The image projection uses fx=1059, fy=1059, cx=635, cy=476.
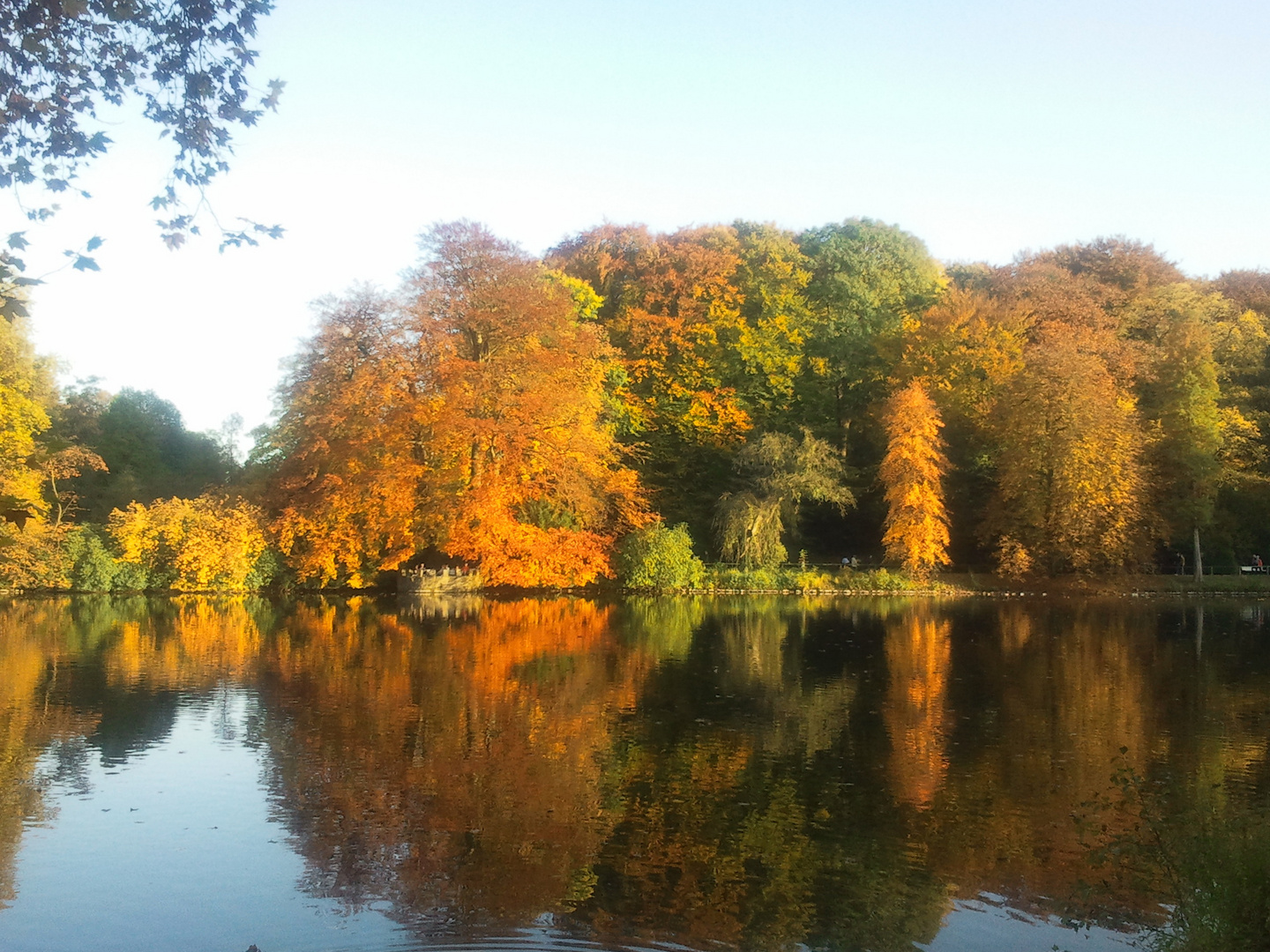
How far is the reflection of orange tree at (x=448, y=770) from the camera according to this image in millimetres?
7137

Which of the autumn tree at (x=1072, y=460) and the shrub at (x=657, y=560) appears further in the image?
the autumn tree at (x=1072, y=460)

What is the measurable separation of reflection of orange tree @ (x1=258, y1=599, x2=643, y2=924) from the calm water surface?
0.14ft

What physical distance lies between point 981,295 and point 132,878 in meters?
40.9

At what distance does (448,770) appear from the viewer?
10.1 meters

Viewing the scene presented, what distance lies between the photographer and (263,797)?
920 centimetres

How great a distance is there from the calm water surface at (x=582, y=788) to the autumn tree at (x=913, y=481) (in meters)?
18.1

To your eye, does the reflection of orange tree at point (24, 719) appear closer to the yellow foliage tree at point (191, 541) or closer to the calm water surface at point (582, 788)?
the calm water surface at point (582, 788)

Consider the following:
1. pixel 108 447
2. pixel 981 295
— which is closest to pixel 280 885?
pixel 981 295

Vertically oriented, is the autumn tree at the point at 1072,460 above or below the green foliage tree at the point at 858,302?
below

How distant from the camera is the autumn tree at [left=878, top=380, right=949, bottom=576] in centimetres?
3806

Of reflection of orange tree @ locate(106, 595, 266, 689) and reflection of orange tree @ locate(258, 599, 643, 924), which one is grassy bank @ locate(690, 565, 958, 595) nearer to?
reflection of orange tree @ locate(106, 595, 266, 689)

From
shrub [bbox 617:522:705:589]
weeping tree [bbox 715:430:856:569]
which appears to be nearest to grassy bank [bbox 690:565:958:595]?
weeping tree [bbox 715:430:856:569]

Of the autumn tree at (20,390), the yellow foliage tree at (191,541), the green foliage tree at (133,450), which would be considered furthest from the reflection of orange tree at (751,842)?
the green foliage tree at (133,450)

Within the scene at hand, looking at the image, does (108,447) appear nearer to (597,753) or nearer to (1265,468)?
(597,753)
